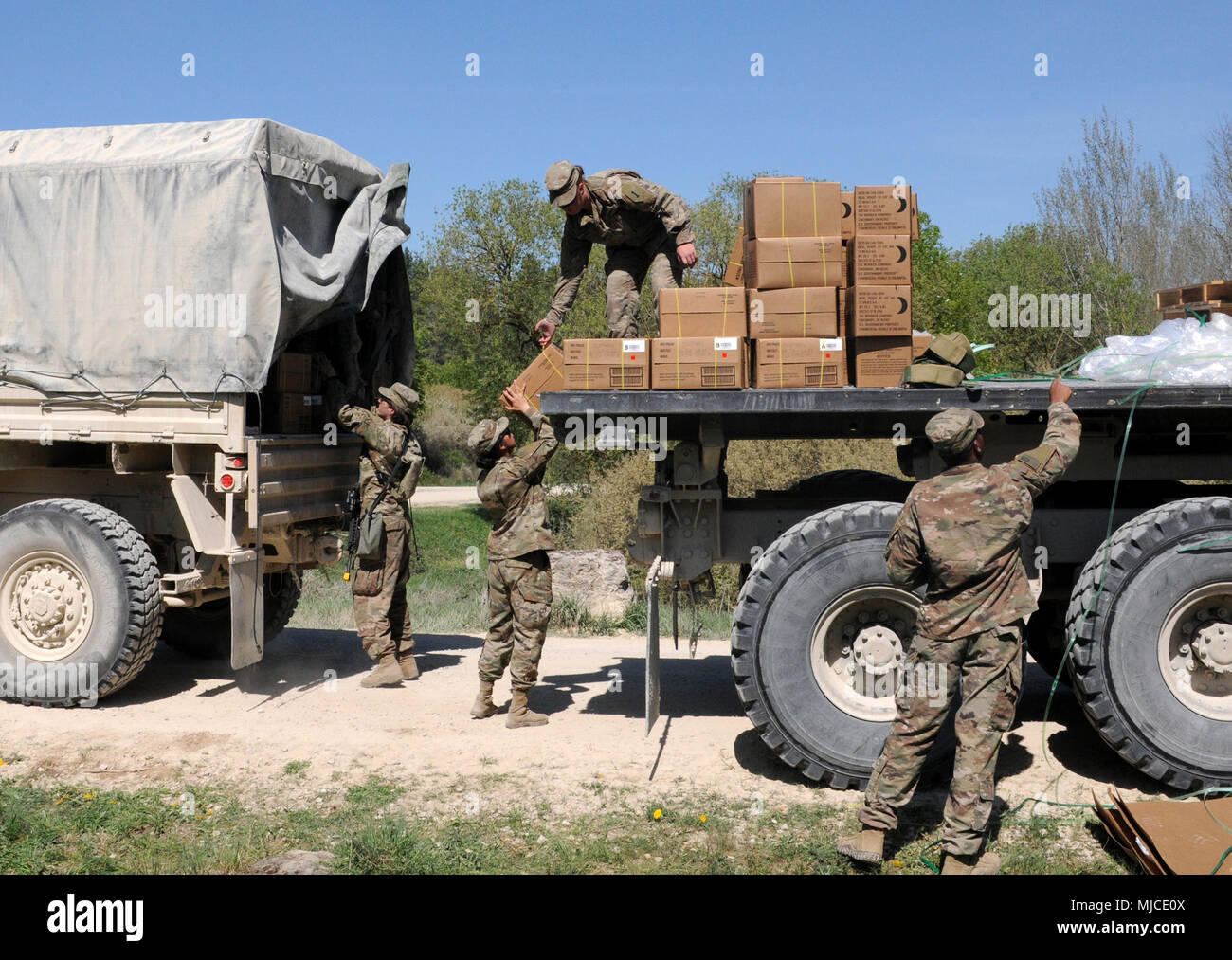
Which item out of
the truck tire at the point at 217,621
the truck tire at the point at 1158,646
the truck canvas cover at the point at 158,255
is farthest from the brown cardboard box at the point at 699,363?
the truck tire at the point at 217,621

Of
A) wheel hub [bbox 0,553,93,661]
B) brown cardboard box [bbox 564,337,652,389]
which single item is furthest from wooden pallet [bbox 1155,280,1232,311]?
wheel hub [bbox 0,553,93,661]

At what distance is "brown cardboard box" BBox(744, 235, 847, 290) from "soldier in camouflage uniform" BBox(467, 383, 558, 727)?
1.77m

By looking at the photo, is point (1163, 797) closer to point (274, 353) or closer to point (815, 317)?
point (815, 317)

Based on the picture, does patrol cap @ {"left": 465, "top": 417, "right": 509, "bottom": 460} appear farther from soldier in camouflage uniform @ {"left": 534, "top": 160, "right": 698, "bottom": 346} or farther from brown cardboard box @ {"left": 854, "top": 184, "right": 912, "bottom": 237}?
brown cardboard box @ {"left": 854, "top": 184, "right": 912, "bottom": 237}

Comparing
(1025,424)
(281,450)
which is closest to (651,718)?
(1025,424)

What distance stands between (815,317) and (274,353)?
3.49 m

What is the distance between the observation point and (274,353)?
23.7 ft

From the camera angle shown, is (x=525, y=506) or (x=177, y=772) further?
(x=525, y=506)

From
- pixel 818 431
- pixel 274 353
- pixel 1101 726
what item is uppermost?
pixel 274 353

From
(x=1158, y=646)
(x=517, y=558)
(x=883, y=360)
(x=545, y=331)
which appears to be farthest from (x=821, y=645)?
(x=545, y=331)

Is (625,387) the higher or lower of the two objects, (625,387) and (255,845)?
the higher

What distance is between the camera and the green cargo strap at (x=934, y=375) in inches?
222

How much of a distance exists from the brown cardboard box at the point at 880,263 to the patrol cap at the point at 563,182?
6.81 ft

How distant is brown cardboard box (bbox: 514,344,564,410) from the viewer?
647 cm
